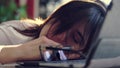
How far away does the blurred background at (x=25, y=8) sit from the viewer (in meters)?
6.67

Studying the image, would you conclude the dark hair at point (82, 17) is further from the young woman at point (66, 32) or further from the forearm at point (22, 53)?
the forearm at point (22, 53)

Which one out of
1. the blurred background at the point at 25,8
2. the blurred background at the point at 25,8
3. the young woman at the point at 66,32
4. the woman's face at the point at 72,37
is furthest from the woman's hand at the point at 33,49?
the blurred background at the point at 25,8

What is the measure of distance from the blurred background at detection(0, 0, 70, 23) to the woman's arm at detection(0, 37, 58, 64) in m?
4.03

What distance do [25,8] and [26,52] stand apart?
5.37 meters

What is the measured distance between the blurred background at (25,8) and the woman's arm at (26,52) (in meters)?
4.03

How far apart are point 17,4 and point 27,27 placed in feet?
14.6

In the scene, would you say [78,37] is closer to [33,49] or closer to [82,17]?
[82,17]

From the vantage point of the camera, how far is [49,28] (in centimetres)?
241

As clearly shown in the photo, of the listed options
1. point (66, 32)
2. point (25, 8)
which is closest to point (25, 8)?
point (25, 8)

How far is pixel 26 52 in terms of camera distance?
6.73ft

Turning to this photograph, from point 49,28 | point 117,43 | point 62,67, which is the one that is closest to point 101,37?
point 117,43

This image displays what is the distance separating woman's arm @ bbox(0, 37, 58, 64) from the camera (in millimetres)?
2023

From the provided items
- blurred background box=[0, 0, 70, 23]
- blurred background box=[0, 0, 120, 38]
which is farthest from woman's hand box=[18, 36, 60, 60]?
blurred background box=[0, 0, 70, 23]

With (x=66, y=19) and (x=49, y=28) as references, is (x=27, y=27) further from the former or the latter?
(x=66, y=19)
